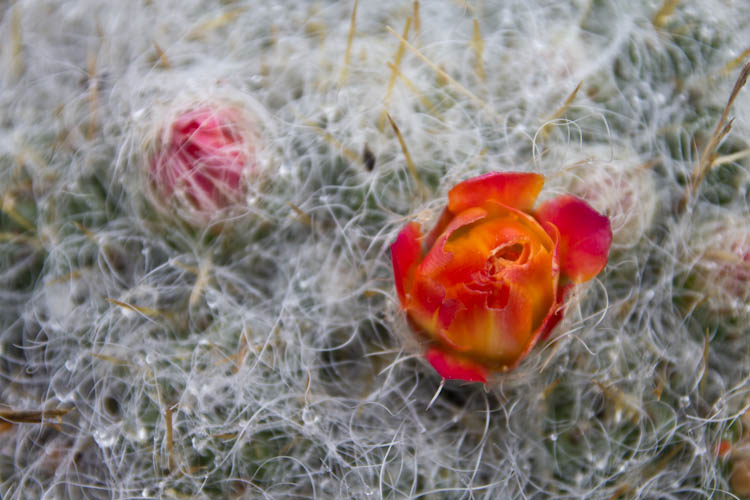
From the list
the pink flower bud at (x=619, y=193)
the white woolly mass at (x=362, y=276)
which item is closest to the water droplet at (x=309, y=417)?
the white woolly mass at (x=362, y=276)

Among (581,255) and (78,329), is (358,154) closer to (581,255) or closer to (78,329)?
(581,255)

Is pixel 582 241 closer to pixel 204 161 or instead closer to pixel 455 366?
pixel 455 366

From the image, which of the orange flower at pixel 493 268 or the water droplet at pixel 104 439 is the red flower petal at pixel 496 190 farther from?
the water droplet at pixel 104 439

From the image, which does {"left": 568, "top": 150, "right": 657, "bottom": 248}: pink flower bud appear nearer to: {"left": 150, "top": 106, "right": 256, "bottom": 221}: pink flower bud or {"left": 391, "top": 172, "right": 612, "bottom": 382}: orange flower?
{"left": 391, "top": 172, "right": 612, "bottom": 382}: orange flower

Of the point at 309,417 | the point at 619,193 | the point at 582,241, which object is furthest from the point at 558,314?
Result: the point at 309,417

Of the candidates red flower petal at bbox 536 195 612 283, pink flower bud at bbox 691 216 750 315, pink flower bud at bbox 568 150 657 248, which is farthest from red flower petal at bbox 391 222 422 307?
pink flower bud at bbox 691 216 750 315

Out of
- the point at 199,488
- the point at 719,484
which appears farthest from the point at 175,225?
the point at 719,484
